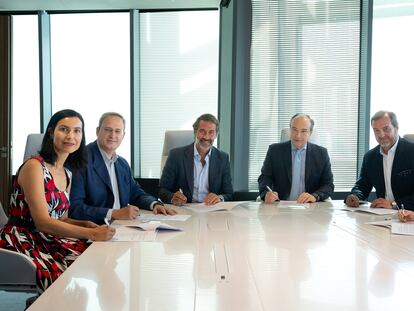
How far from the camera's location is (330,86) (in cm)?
458

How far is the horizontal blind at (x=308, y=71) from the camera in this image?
4527 millimetres

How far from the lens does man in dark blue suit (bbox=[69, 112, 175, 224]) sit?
241 cm

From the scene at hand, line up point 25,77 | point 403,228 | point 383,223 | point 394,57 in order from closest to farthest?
point 403,228
point 383,223
point 394,57
point 25,77

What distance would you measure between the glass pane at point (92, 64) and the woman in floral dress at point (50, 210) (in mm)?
3225

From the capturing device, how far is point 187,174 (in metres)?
3.26

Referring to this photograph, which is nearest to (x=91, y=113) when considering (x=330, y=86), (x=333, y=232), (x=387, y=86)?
(x=330, y=86)

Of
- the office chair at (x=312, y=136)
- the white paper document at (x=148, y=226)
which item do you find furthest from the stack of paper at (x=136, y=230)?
the office chair at (x=312, y=136)

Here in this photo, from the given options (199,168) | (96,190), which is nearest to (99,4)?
(199,168)

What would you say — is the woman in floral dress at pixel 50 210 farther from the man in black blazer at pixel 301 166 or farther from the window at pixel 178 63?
the window at pixel 178 63

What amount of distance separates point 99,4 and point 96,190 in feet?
11.7

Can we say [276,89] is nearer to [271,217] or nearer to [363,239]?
[271,217]

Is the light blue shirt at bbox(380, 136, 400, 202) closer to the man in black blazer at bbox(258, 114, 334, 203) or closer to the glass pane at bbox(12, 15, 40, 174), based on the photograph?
the man in black blazer at bbox(258, 114, 334, 203)

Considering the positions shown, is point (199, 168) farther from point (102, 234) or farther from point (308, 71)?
point (308, 71)

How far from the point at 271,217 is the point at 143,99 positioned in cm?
344
